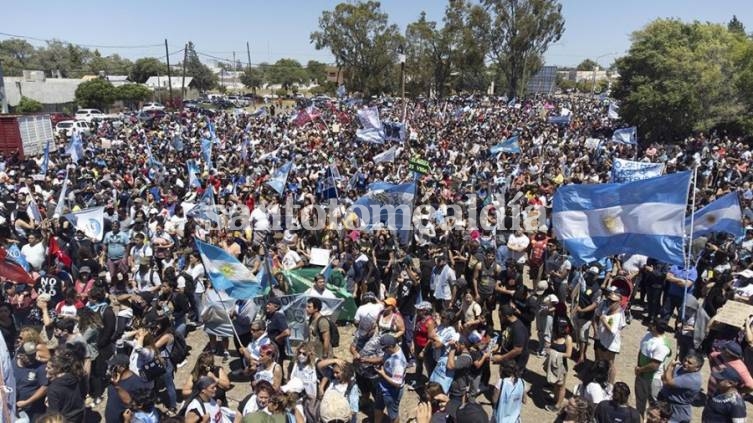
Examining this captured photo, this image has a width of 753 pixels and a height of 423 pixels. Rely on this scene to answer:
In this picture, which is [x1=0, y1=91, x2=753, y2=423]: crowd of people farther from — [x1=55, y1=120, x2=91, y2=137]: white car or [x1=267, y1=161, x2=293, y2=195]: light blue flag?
[x1=55, y1=120, x2=91, y2=137]: white car

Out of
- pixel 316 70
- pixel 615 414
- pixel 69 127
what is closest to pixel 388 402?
pixel 615 414

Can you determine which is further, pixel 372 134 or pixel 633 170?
pixel 372 134

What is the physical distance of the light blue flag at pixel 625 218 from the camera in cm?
649

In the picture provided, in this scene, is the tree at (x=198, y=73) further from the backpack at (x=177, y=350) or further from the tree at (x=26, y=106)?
the backpack at (x=177, y=350)

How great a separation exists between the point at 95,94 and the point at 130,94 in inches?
147

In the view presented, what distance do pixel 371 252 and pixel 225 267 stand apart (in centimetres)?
277

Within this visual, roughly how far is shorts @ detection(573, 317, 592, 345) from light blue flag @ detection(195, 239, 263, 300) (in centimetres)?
413

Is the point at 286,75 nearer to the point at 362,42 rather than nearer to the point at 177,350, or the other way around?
the point at 362,42

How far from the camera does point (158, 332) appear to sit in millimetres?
5758

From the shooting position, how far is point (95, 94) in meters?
53.0

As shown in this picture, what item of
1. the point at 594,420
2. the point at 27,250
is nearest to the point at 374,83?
the point at 27,250

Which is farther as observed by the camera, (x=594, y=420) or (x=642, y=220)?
(x=642, y=220)

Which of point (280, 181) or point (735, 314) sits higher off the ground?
point (280, 181)

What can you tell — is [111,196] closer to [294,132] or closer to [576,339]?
[576,339]
